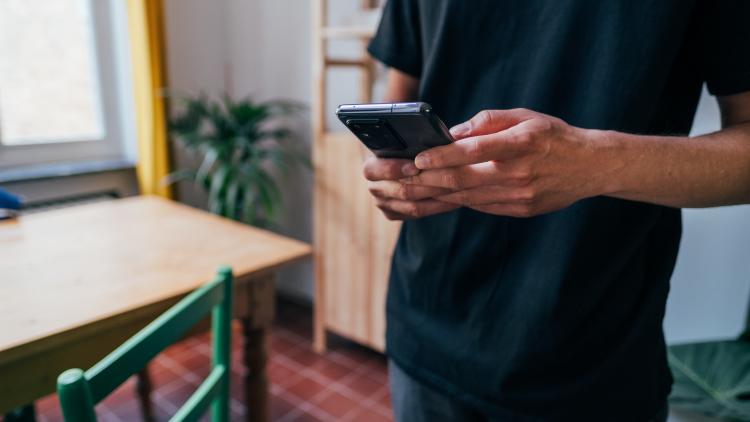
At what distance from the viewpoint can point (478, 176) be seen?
50 cm

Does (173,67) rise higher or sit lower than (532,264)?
higher

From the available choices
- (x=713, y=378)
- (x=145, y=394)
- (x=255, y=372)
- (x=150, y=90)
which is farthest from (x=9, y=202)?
(x=713, y=378)

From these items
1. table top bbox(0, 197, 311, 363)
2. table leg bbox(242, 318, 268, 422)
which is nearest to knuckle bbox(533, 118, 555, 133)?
table top bbox(0, 197, 311, 363)

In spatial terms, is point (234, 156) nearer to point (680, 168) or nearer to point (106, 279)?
point (106, 279)

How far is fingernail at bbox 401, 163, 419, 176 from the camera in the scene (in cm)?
56

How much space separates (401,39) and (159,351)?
0.59m

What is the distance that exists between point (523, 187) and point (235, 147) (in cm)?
199

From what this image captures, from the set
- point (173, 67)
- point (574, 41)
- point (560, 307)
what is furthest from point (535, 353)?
point (173, 67)

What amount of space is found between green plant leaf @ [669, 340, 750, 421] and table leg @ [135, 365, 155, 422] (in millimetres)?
1604

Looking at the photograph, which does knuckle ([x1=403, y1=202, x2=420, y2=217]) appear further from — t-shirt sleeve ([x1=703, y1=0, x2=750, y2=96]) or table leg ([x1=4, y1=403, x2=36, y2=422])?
table leg ([x1=4, y1=403, x2=36, y2=422])

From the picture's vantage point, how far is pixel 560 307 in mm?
604

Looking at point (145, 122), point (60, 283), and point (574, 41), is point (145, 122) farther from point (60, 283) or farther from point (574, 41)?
point (574, 41)

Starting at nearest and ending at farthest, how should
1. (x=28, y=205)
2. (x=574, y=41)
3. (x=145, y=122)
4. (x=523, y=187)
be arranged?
(x=523, y=187), (x=574, y=41), (x=28, y=205), (x=145, y=122)

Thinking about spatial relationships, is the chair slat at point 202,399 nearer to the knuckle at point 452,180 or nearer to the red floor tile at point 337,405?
the knuckle at point 452,180
